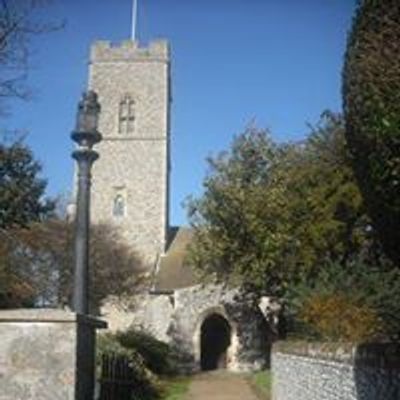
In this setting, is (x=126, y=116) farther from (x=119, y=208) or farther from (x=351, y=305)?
(x=351, y=305)

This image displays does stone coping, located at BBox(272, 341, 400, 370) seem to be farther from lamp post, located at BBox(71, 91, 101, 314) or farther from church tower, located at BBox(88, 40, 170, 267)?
church tower, located at BBox(88, 40, 170, 267)

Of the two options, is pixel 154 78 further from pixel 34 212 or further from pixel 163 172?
pixel 34 212

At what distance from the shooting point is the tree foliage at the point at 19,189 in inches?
1126

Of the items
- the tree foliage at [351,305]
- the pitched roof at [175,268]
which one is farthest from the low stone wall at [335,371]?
the pitched roof at [175,268]

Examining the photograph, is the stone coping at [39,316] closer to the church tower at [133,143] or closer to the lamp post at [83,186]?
the lamp post at [83,186]

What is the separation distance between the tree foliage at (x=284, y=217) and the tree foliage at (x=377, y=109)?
65.2 feet

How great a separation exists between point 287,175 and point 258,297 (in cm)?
545

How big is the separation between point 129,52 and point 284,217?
30.5 meters

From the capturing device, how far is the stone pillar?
830 centimetres

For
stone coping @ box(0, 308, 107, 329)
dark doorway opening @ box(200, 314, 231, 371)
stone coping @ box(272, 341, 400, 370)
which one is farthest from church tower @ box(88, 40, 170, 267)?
stone coping @ box(0, 308, 107, 329)

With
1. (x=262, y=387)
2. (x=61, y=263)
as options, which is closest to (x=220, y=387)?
(x=262, y=387)

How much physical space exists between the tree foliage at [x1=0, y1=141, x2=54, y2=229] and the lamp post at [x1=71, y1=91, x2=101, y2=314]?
54.4 ft

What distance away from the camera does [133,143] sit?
53844 mm

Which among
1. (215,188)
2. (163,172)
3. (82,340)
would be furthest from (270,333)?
(82,340)
